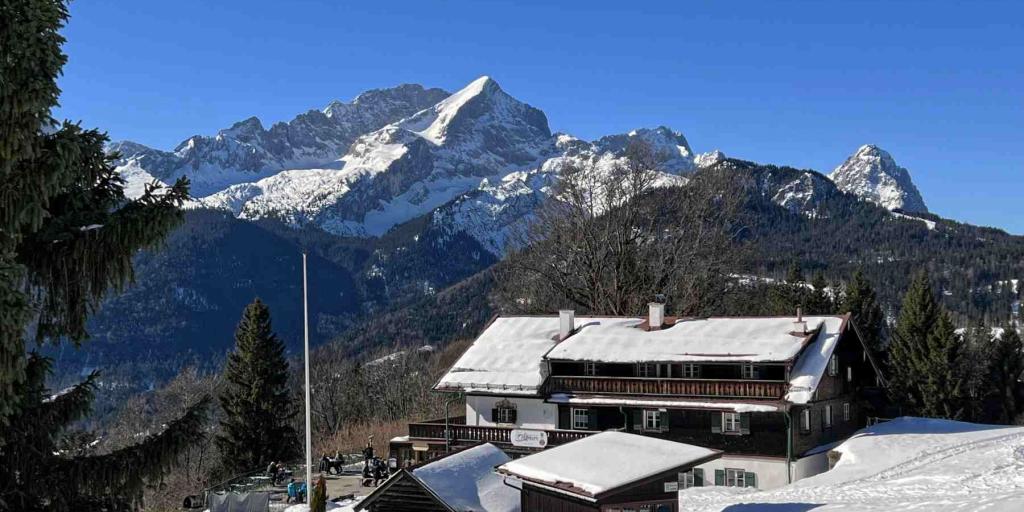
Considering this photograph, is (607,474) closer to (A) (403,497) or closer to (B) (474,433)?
(A) (403,497)

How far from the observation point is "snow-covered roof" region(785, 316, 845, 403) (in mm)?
37531

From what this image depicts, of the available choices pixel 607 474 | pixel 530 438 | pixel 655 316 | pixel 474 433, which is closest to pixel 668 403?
pixel 655 316

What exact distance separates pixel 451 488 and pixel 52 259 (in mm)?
18053

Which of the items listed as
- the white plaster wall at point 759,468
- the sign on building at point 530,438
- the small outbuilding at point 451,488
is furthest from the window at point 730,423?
the small outbuilding at point 451,488

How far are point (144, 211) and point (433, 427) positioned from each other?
112 ft

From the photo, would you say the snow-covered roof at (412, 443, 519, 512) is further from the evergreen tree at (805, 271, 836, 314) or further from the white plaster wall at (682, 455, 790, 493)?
the evergreen tree at (805, 271, 836, 314)

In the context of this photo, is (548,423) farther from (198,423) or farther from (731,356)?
(198,423)

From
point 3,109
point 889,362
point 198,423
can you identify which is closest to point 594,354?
point 889,362

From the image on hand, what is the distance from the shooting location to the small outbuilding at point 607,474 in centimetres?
2453

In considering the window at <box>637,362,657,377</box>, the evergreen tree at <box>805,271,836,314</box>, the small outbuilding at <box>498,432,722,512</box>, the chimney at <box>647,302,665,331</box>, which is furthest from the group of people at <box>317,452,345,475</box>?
the evergreen tree at <box>805,271,836,314</box>

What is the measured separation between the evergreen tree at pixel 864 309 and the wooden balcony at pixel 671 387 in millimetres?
29060

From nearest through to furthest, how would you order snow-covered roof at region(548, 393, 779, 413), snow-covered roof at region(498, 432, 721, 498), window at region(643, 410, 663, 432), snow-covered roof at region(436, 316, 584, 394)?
snow-covered roof at region(498, 432, 721, 498) < snow-covered roof at region(548, 393, 779, 413) < window at region(643, 410, 663, 432) < snow-covered roof at region(436, 316, 584, 394)

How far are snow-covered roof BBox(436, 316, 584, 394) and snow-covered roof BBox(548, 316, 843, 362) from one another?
160 centimetres

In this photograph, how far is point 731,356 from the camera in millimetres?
39156
